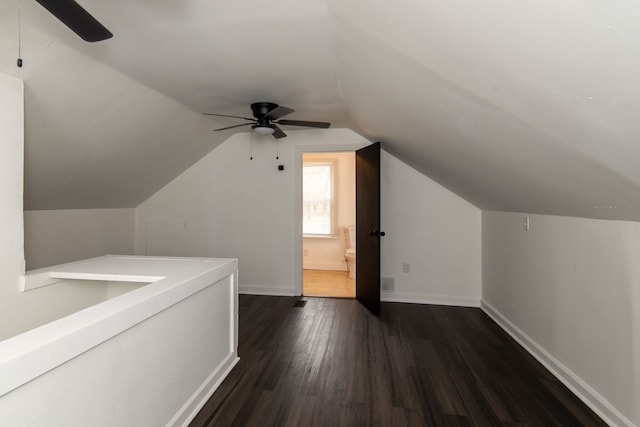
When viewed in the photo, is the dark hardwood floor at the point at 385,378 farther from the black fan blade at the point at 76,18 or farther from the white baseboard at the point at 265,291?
A: the black fan blade at the point at 76,18

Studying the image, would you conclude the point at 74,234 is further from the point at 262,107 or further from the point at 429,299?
the point at 429,299

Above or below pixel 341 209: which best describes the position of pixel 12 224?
below

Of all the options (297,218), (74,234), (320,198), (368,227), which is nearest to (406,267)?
(368,227)

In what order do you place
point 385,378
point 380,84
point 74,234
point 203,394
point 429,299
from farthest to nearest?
point 429,299
point 74,234
point 385,378
point 380,84
point 203,394

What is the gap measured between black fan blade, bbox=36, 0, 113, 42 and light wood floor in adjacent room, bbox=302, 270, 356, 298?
3.30m

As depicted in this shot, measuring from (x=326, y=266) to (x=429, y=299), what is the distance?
218 centimetres

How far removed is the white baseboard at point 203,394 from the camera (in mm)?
1495

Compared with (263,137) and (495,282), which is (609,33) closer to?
(495,282)

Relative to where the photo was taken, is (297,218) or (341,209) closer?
(297,218)

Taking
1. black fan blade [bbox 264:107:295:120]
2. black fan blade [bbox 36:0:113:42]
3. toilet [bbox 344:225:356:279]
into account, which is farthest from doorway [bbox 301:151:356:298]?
black fan blade [bbox 36:0:113:42]

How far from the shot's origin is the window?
523 centimetres

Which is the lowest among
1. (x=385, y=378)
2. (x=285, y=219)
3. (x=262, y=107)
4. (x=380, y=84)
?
(x=385, y=378)

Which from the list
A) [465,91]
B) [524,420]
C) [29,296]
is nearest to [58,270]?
[29,296]

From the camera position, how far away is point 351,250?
4672 millimetres
